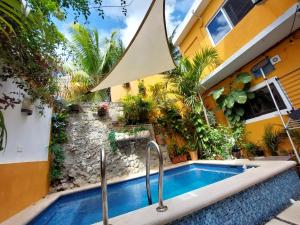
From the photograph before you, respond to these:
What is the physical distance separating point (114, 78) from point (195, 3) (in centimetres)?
554

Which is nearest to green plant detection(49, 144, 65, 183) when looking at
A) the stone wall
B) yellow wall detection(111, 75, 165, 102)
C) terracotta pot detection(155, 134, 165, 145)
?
the stone wall

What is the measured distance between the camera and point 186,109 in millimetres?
7820

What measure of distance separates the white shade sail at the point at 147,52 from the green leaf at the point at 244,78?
8.87 ft

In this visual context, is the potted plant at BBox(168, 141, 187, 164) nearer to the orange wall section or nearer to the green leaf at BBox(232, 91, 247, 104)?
the green leaf at BBox(232, 91, 247, 104)

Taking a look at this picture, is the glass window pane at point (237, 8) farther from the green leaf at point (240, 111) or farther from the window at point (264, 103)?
the green leaf at point (240, 111)

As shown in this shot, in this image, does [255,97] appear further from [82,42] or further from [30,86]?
[82,42]

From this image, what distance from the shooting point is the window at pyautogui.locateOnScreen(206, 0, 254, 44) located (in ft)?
19.6

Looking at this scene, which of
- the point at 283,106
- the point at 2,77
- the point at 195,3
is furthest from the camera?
the point at 195,3

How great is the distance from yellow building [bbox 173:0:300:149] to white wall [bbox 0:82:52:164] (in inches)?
239

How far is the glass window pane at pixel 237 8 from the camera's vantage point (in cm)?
583

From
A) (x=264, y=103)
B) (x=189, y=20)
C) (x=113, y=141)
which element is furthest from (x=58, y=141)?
(x=189, y=20)

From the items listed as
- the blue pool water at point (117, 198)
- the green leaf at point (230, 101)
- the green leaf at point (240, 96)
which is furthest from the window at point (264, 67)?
the blue pool water at point (117, 198)

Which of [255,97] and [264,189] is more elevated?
[255,97]

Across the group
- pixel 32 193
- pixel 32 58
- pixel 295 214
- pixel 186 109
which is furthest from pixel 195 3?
pixel 32 193
